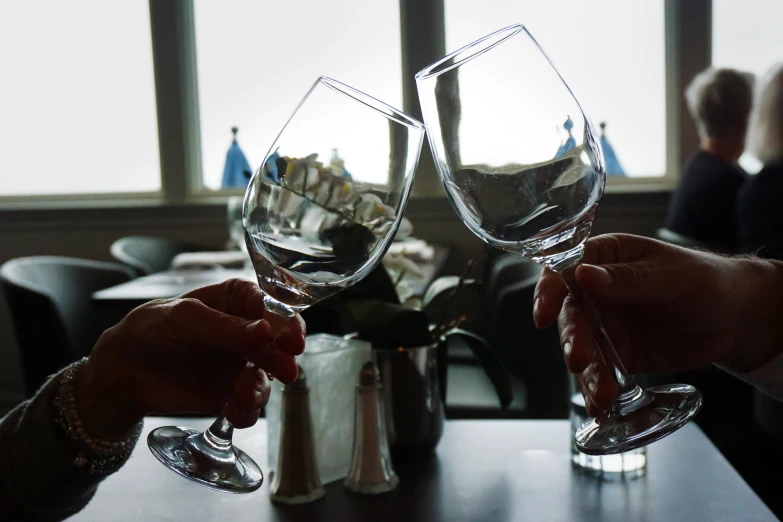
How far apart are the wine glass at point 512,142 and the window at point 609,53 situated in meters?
3.48

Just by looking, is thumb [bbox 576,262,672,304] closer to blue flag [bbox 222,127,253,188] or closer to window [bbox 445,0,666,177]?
window [bbox 445,0,666,177]

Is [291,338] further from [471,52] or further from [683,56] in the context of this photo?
[683,56]

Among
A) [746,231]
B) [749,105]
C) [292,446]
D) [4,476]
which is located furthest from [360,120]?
[749,105]

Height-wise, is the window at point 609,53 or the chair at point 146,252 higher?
the window at point 609,53

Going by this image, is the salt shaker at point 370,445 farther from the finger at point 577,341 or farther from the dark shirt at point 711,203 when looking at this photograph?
the dark shirt at point 711,203

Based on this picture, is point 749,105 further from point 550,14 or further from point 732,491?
point 732,491

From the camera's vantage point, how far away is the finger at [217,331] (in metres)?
0.61

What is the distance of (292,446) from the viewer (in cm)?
85

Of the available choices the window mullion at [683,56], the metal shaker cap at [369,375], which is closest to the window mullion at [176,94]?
the window mullion at [683,56]

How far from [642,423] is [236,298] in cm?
39

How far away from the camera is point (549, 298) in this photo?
655 millimetres

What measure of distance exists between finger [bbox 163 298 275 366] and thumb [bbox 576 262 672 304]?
9.5 inches

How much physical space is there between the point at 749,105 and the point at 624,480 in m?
Result: 2.66

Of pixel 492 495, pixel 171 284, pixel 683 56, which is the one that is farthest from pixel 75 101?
pixel 492 495
